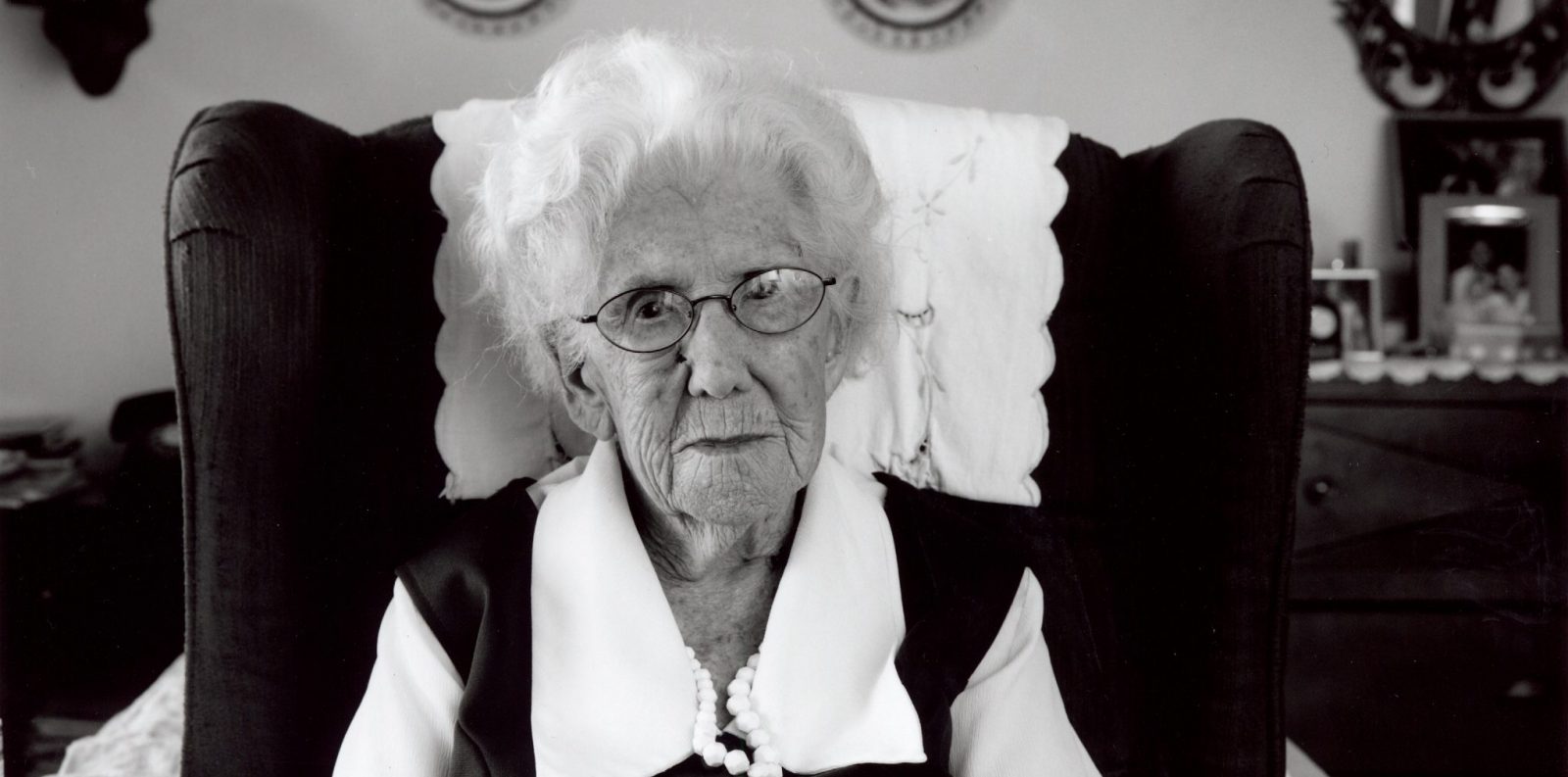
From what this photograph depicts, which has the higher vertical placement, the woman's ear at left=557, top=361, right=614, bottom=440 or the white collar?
the woman's ear at left=557, top=361, right=614, bottom=440

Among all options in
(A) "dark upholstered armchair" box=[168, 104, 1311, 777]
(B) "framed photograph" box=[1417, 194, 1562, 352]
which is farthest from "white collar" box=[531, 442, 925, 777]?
(B) "framed photograph" box=[1417, 194, 1562, 352]

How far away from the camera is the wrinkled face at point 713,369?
98cm

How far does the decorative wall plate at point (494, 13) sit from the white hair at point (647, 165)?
55.0 inches

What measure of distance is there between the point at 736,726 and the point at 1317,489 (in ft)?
4.95

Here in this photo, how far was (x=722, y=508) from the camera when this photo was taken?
0.97 m

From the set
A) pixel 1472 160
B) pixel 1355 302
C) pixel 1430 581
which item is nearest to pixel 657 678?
pixel 1430 581

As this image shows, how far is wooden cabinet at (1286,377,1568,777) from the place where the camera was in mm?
2049

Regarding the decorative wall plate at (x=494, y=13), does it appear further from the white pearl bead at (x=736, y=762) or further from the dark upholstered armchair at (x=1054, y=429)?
the white pearl bead at (x=736, y=762)

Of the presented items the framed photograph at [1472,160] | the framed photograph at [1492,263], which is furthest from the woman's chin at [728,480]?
the framed photograph at [1472,160]

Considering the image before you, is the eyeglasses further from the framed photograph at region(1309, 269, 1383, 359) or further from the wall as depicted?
the framed photograph at region(1309, 269, 1383, 359)

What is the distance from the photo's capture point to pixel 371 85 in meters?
2.44

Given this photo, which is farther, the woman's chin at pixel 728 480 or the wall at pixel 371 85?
the wall at pixel 371 85

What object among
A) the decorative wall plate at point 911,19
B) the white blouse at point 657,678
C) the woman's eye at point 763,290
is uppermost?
the decorative wall plate at point 911,19

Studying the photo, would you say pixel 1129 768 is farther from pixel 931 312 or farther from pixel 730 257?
pixel 730 257
